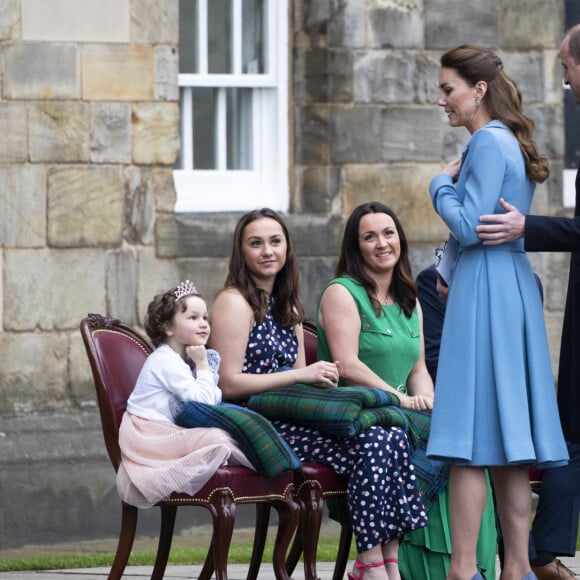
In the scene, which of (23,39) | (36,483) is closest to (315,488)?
(36,483)

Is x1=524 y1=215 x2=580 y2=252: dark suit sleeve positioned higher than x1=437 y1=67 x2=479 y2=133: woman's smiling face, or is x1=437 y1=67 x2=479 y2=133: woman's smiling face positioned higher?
x1=437 y1=67 x2=479 y2=133: woman's smiling face

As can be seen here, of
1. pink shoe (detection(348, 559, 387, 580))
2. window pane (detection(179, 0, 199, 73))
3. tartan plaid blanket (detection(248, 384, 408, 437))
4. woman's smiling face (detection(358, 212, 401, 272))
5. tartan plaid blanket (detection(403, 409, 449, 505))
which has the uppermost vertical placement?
window pane (detection(179, 0, 199, 73))

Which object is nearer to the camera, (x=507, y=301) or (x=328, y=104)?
(x=507, y=301)

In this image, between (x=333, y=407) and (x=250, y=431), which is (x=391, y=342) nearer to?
(x=333, y=407)

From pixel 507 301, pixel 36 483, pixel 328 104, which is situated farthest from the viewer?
pixel 328 104

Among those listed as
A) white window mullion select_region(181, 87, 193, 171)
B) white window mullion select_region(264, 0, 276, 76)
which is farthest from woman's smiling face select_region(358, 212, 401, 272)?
white window mullion select_region(264, 0, 276, 76)

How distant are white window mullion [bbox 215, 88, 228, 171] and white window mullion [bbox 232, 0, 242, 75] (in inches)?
5.7

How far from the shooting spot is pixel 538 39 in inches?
358

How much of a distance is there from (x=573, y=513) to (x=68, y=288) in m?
2.98

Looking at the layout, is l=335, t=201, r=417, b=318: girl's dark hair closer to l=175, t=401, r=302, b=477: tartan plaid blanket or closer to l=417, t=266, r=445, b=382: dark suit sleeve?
l=417, t=266, r=445, b=382: dark suit sleeve

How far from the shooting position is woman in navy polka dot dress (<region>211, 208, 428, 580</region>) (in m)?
5.91

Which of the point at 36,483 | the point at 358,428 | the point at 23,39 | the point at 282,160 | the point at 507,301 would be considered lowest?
the point at 36,483

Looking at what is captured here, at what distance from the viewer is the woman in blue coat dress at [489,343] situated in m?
5.44

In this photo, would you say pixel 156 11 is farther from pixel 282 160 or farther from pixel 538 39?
pixel 538 39
